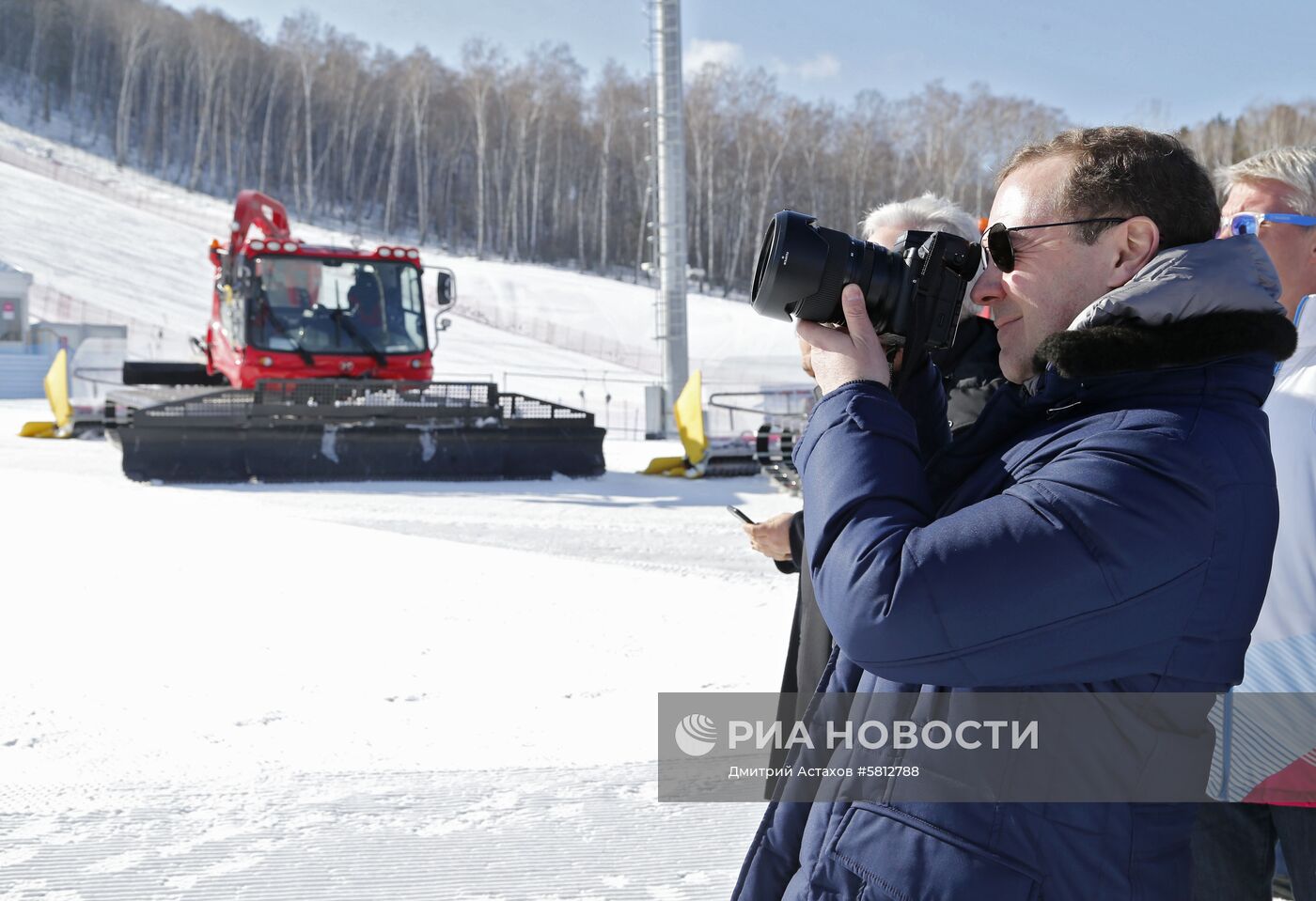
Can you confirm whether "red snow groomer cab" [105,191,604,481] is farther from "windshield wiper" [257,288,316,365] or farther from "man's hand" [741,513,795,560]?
"man's hand" [741,513,795,560]

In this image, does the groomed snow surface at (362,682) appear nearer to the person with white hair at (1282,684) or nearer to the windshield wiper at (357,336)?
the person with white hair at (1282,684)

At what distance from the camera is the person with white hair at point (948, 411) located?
85.0 inches

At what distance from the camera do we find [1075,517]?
113cm

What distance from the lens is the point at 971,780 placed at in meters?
1.20

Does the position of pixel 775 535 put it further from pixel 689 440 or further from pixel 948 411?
pixel 689 440

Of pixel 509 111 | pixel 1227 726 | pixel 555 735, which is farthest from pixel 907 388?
pixel 509 111

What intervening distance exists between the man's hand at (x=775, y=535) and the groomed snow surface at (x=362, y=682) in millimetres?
875

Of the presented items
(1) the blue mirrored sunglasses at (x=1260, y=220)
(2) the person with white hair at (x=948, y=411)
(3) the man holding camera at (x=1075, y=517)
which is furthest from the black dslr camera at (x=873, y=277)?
(1) the blue mirrored sunglasses at (x=1260, y=220)

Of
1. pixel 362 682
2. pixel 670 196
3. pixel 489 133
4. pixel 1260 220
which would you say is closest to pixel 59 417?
pixel 670 196

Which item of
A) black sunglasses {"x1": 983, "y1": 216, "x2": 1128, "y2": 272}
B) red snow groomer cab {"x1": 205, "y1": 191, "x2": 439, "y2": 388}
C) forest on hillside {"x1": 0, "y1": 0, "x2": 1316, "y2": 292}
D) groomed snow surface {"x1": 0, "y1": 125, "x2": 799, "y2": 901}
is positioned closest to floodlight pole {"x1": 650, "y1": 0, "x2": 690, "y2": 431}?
red snow groomer cab {"x1": 205, "y1": 191, "x2": 439, "y2": 388}

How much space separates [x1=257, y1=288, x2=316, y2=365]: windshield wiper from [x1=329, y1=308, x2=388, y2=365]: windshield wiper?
0.47 metres

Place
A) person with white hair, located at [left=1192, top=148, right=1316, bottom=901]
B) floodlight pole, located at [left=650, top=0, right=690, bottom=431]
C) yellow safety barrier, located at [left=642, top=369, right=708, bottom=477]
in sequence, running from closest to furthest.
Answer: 1. person with white hair, located at [left=1192, top=148, right=1316, bottom=901]
2. yellow safety barrier, located at [left=642, top=369, right=708, bottom=477]
3. floodlight pole, located at [left=650, top=0, right=690, bottom=431]

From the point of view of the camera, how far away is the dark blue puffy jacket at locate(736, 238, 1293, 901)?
1131 millimetres

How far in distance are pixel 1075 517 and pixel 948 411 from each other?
1025mm
